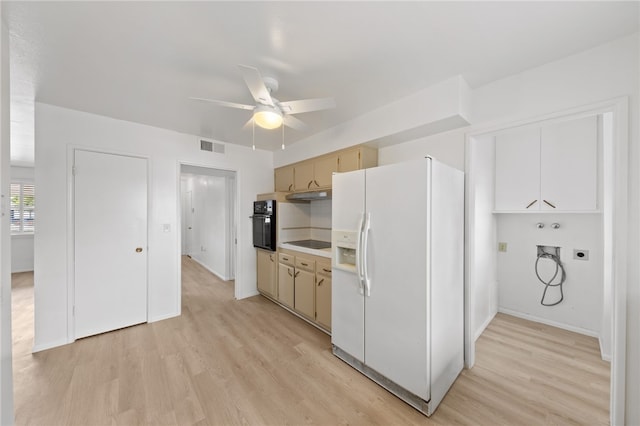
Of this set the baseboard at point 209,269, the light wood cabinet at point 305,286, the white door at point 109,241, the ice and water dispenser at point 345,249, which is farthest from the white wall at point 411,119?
the baseboard at point 209,269

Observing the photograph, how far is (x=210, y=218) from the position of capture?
5.96 m

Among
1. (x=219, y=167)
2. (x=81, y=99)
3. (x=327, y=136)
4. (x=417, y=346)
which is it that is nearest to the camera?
(x=417, y=346)

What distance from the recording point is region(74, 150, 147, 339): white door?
8.96 ft

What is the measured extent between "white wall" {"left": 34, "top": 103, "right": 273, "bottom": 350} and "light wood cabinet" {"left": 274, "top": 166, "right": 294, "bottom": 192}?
0.54ft

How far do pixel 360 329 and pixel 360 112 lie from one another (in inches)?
88.2

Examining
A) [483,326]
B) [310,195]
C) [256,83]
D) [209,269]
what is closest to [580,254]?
[483,326]

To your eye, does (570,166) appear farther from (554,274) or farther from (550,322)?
(550,322)

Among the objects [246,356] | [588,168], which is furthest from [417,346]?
[588,168]

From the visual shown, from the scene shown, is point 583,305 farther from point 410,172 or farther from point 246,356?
point 246,356

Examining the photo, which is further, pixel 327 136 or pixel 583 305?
pixel 327 136

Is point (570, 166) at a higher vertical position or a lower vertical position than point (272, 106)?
lower

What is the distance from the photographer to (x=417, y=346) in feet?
5.83

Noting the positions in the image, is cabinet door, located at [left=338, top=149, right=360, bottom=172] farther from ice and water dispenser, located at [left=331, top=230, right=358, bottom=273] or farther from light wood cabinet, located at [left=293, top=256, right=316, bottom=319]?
light wood cabinet, located at [left=293, top=256, right=316, bottom=319]

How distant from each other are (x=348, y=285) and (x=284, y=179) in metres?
2.34
